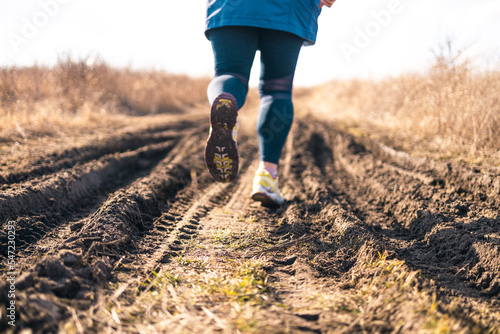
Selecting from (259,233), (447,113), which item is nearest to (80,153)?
(259,233)

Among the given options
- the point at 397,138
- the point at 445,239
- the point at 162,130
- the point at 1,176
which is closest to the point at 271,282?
the point at 445,239

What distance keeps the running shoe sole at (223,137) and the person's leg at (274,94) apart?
0.47m

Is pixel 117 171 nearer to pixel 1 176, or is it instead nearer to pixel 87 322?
pixel 1 176

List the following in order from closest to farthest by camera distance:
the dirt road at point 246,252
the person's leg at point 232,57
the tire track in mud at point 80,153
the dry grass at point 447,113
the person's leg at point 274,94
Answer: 1. the dirt road at point 246,252
2. the person's leg at point 232,57
3. the person's leg at point 274,94
4. the tire track in mud at point 80,153
5. the dry grass at point 447,113

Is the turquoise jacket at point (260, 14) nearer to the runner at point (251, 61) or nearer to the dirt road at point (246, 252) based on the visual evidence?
the runner at point (251, 61)

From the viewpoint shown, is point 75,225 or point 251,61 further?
point 251,61

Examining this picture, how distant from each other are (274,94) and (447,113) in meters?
3.17

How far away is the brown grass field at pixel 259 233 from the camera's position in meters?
1.11

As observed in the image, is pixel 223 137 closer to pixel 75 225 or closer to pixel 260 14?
pixel 260 14

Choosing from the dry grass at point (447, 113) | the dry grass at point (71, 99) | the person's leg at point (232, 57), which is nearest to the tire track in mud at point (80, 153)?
the dry grass at point (71, 99)

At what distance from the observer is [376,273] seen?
4.61 ft

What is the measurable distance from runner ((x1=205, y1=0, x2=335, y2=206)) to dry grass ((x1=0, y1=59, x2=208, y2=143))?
307cm

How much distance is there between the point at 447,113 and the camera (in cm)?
446

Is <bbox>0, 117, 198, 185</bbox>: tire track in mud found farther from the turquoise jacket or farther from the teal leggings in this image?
the turquoise jacket
